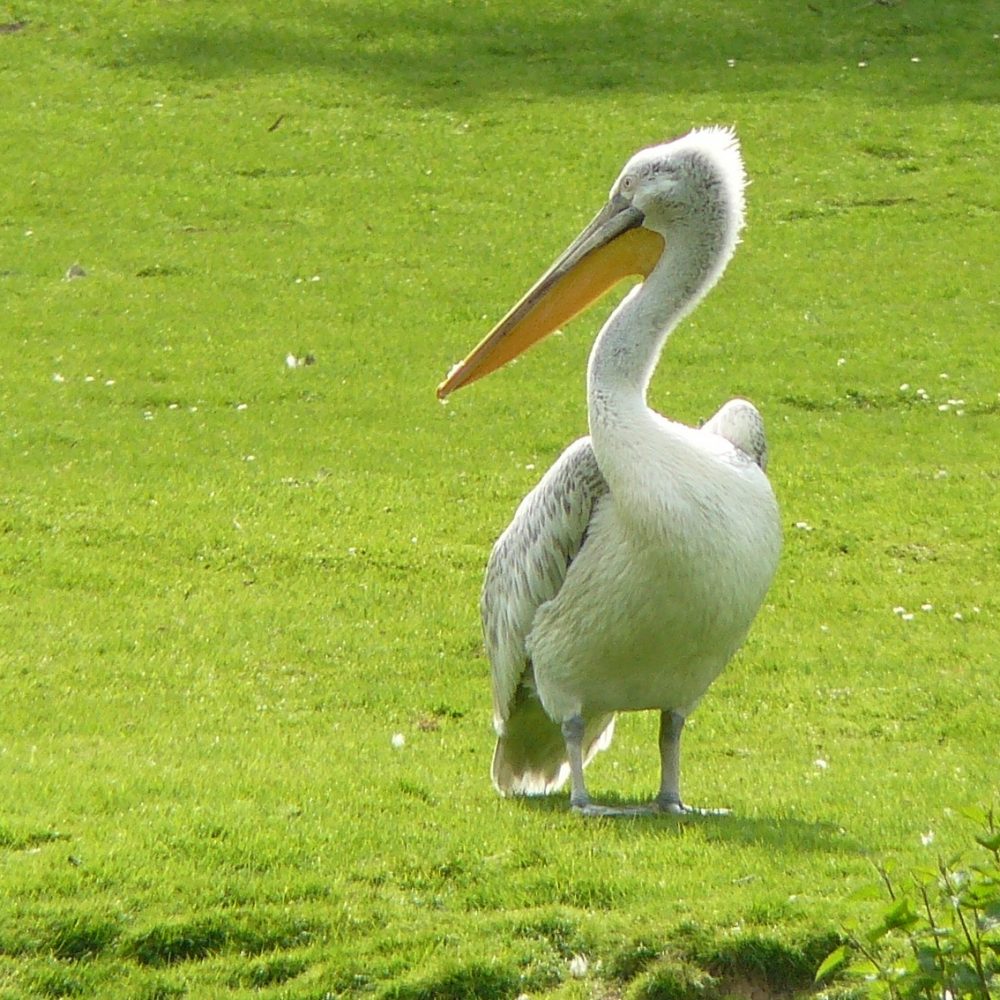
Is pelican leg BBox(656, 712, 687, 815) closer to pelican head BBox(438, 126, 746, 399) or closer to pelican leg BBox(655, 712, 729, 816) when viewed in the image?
pelican leg BBox(655, 712, 729, 816)

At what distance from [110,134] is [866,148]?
8785 millimetres

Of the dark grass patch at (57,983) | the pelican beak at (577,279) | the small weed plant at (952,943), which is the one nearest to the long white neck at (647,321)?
the pelican beak at (577,279)

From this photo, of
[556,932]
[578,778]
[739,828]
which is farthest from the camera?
[578,778]

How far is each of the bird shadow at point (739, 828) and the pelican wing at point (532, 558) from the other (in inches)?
23.5

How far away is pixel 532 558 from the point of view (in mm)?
6277

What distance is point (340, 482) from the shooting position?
462 inches

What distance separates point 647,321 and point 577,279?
1.68 ft

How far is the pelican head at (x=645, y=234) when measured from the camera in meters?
6.16

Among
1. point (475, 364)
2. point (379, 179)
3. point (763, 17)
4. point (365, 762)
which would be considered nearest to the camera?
point (475, 364)

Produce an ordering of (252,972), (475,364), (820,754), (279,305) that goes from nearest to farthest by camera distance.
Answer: (252,972)
(475,364)
(820,754)
(279,305)

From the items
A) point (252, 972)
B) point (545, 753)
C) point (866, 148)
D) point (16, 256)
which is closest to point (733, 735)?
point (545, 753)

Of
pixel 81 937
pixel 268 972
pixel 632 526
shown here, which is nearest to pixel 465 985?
pixel 268 972

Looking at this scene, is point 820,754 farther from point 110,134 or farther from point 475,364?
point 110,134

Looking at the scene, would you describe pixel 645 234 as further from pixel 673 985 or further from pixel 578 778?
pixel 673 985
